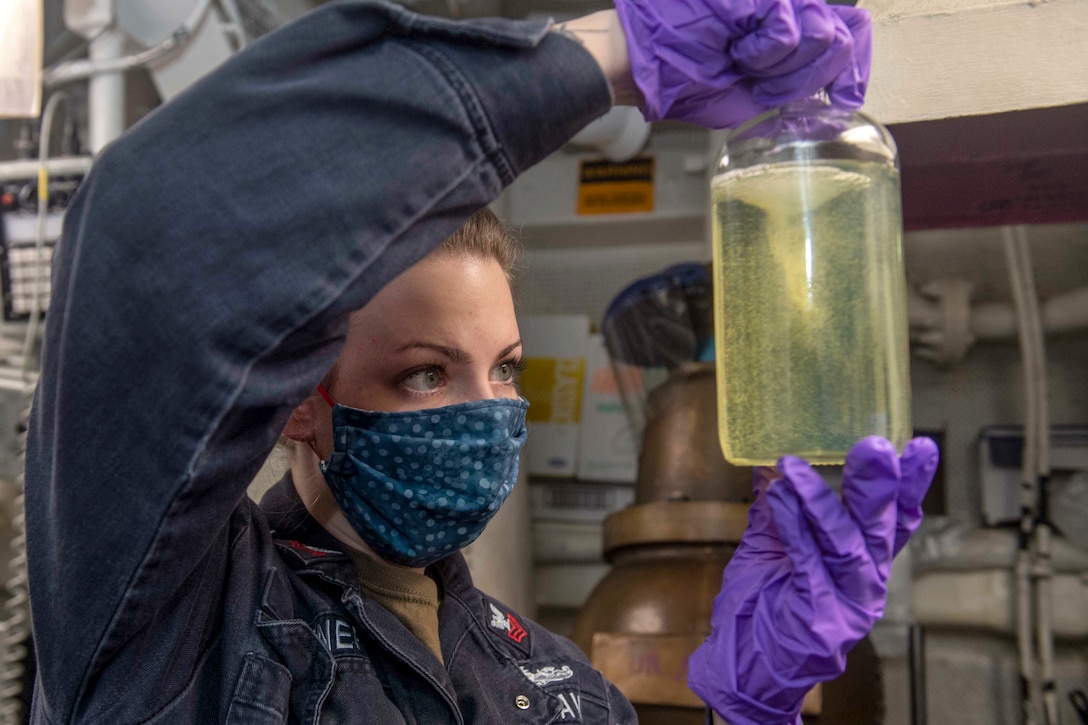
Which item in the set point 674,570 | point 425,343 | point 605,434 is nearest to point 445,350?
point 425,343

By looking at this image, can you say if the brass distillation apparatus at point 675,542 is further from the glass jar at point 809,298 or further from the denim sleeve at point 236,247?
the denim sleeve at point 236,247

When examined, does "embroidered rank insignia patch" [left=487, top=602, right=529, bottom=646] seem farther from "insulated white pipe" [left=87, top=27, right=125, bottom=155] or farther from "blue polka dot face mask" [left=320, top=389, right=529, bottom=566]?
"insulated white pipe" [left=87, top=27, right=125, bottom=155]

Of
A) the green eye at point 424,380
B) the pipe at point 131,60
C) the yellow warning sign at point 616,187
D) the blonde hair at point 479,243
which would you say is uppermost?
the pipe at point 131,60

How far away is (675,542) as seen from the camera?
6.24ft

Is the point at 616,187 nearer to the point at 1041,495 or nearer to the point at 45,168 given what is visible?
the point at 1041,495

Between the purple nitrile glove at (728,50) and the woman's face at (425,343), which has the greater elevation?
the purple nitrile glove at (728,50)

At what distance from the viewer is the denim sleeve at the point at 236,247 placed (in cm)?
58

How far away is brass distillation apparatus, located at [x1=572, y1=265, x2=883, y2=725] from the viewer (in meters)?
1.72

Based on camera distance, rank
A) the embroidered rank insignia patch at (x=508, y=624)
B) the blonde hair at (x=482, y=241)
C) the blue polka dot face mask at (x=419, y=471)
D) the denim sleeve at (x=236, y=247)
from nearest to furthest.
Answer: the denim sleeve at (x=236, y=247) → the blue polka dot face mask at (x=419, y=471) → the blonde hair at (x=482, y=241) → the embroidered rank insignia patch at (x=508, y=624)

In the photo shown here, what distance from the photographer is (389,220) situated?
2.04ft

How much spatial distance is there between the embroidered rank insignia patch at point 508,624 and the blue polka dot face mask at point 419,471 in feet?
0.78

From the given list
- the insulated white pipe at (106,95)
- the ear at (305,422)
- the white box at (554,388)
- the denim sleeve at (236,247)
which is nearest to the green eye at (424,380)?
the ear at (305,422)

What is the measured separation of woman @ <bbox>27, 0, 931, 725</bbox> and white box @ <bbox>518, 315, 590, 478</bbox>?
162 cm

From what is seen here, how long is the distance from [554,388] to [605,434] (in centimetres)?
21
